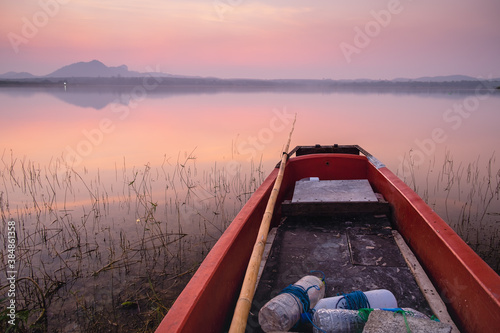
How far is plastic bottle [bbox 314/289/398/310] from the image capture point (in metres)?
2.40

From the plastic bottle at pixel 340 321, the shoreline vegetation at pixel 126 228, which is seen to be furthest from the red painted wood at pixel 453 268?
the shoreline vegetation at pixel 126 228

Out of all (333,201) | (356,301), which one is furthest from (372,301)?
(333,201)

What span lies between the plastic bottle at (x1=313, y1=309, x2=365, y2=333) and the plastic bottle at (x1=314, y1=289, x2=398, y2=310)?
0.70 ft

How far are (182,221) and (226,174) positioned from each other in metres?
3.17

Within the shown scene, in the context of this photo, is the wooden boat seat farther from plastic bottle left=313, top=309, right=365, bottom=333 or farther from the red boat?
plastic bottle left=313, top=309, right=365, bottom=333

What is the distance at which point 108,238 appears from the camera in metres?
5.32

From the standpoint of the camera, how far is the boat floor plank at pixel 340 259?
2.81m

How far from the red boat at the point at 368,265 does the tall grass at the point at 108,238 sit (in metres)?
1.40

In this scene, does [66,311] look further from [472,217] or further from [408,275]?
[472,217]

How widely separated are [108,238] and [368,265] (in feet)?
12.7

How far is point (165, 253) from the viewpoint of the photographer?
4.92 m

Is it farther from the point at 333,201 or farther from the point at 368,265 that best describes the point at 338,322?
the point at 333,201

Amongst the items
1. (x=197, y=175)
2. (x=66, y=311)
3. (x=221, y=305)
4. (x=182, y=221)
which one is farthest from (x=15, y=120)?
(x=221, y=305)

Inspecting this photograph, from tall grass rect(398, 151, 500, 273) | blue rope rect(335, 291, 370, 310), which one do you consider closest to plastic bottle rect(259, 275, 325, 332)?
blue rope rect(335, 291, 370, 310)
